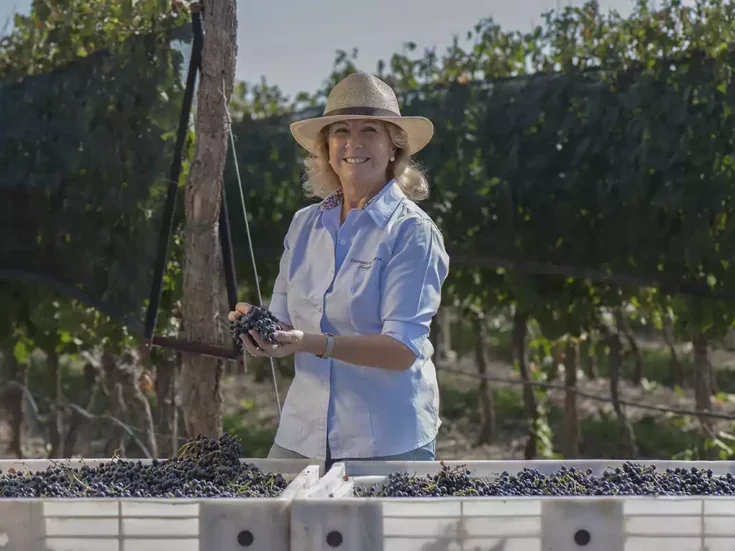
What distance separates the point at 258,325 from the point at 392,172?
2.15 ft

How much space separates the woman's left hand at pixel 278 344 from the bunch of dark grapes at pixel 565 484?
32cm

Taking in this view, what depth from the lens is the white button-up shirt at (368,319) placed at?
2.46m

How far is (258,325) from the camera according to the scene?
7.38 ft

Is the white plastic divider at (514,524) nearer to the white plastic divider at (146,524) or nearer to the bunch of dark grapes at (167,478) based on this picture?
the white plastic divider at (146,524)

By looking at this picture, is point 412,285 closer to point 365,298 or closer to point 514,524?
point 365,298

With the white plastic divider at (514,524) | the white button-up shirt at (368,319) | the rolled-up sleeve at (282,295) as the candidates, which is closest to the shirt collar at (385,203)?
the white button-up shirt at (368,319)

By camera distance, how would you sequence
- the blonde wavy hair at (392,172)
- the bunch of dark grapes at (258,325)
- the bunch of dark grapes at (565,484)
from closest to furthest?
the bunch of dark grapes at (565,484) → the bunch of dark grapes at (258,325) → the blonde wavy hair at (392,172)

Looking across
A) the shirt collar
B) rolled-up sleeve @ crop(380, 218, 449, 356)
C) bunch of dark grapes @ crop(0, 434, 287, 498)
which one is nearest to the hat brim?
the shirt collar

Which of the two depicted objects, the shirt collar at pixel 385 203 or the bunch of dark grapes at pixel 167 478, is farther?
the shirt collar at pixel 385 203

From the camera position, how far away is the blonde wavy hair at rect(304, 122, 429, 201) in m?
2.68

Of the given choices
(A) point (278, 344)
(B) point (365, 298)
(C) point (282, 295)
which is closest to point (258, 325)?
(A) point (278, 344)

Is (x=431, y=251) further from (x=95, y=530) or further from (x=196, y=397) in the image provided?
(x=196, y=397)

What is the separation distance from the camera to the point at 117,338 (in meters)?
5.05

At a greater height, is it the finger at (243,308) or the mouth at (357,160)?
the mouth at (357,160)
